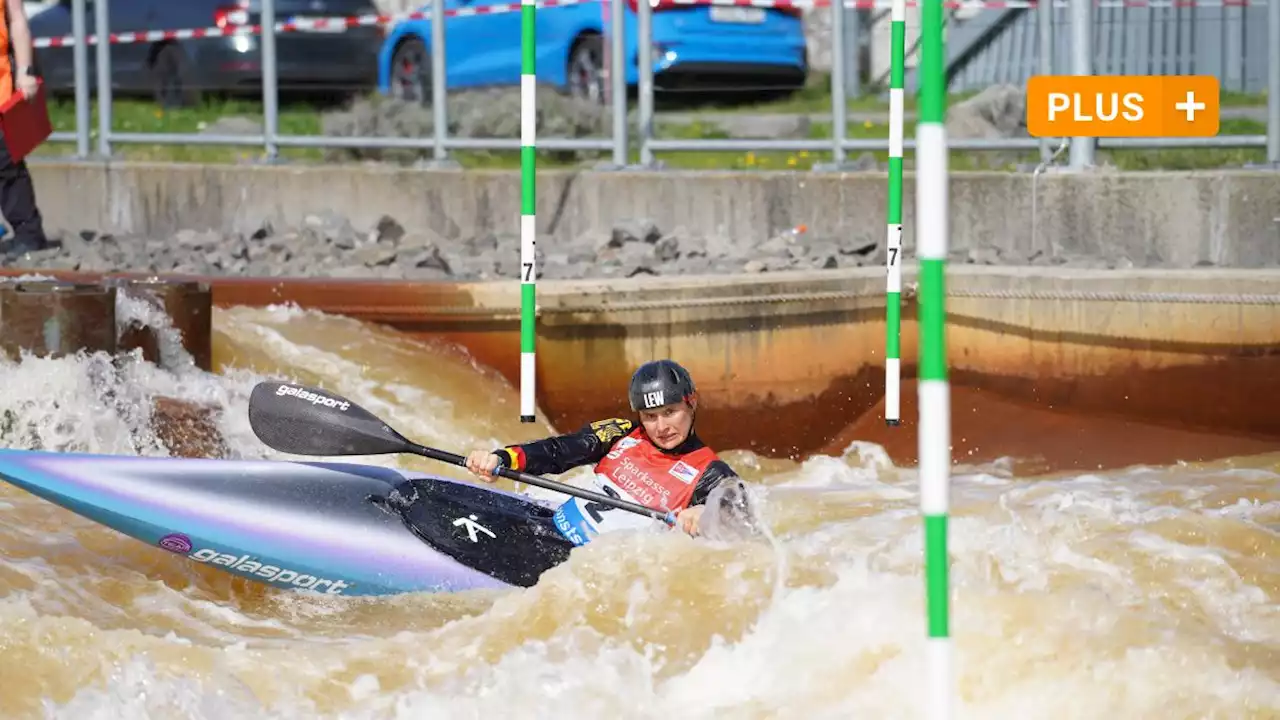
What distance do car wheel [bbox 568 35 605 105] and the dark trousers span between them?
11.6 feet

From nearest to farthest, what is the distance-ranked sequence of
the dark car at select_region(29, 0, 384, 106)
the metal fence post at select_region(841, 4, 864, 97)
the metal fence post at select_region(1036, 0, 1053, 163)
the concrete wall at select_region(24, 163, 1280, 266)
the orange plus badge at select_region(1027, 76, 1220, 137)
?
the concrete wall at select_region(24, 163, 1280, 266)
the orange plus badge at select_region(1027, 76, 1220, 137)
the metal fence post at select_region(1036, 0, 1053, 163)
the metal fence post at select_region(841, 4, 864, 97)
the dark car at select_region(29, 0, 384, 106)

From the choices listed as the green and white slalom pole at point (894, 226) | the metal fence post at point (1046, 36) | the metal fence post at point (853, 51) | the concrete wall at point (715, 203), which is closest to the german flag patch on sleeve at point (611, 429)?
the green and white slalom pole at point (894, 226)

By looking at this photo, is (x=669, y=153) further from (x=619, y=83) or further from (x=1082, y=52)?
(x=1082, y=52)

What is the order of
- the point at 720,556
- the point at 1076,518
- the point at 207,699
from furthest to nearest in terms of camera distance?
the point at 1076,518 < the point at 720,556 < the point at 207,699

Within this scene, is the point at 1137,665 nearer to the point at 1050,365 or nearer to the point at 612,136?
the point at 1050,365

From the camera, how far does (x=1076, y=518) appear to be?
6.54m

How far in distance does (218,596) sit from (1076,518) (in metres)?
2.93

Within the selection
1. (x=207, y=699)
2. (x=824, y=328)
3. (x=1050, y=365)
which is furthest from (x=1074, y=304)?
(x=207, y=699)

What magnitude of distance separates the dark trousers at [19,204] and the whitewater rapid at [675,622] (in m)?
2.39

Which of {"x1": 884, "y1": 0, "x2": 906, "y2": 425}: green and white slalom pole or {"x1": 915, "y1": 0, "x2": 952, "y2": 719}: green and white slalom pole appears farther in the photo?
{"x1": 884, "y1": 0, "x2": 906, "y2": 425}: green and white slalom pole

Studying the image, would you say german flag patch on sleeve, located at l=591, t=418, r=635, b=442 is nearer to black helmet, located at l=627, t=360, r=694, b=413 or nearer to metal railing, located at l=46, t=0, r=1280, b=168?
black helmet, located at l=627, t=360, r=694, b=413

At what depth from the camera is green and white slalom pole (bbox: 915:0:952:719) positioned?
3.48 m

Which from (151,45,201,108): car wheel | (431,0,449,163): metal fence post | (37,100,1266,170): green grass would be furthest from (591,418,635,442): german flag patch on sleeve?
(151,45,201,108): car wheel

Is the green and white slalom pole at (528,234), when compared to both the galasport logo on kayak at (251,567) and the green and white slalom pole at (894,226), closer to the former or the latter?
the galasport logo on kayak at (251,567)
